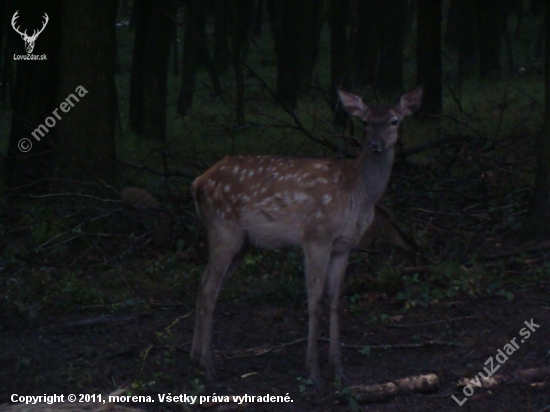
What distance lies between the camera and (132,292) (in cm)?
904

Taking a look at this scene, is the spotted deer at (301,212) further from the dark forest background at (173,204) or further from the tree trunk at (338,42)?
the tree trunk at (338,42)

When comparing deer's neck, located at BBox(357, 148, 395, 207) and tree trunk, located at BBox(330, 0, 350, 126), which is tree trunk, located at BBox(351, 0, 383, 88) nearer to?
tree trunk, located at BBox(330, 0, 350, 126)

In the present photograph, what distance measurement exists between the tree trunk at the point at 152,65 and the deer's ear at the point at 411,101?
10426mm

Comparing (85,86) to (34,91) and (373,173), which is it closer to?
(34,91)

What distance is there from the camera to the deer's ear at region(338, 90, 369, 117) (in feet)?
24.5

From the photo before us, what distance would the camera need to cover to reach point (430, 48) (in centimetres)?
1772

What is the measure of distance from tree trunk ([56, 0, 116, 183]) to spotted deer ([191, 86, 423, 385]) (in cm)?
418

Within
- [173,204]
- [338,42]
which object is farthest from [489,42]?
[173,204]

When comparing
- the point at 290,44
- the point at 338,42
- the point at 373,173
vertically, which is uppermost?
the point at 373,173

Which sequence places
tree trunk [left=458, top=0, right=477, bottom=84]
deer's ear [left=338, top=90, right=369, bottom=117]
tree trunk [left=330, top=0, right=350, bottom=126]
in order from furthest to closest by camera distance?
tree trunk [left=458, top=0, right=477, bottom=84] → tree trunk [left=330, top=0, right=350, bottom=126] → deer's ear [left=338, top=90, right=369, bottom=117]

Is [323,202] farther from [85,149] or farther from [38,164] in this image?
[38,164]

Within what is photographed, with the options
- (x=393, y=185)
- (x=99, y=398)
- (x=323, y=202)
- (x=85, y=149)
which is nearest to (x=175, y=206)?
(x=85, y=149)
